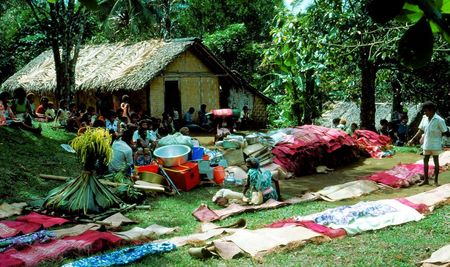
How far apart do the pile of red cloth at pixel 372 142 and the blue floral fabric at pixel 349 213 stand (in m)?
6.28

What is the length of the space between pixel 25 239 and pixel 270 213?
315cm

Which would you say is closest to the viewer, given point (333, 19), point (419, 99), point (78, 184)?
point (78, 184)

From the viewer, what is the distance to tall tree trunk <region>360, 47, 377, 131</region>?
45.6 ft

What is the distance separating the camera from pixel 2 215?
6.83 m

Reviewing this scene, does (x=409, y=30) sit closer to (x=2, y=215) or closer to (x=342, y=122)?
(x=2, y=215)

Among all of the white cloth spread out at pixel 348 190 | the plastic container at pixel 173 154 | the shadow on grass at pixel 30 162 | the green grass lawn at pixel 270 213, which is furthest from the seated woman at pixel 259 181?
the shadow on grass at pixel 30 162

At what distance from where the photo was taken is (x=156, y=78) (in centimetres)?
1662

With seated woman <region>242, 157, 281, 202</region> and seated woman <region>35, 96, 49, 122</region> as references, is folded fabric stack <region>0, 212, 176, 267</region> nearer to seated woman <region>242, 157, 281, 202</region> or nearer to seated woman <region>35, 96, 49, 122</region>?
seated woman <region>242, 157, 281, 202</region>

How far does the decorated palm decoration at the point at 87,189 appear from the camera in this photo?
7031mm

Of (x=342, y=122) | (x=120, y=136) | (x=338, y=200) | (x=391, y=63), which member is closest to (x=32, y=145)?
(x=120, y=136)

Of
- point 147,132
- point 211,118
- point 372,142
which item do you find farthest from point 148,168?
point 211,118

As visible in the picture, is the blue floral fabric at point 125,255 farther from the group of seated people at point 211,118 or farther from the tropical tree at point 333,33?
the group of seated people at point 211,118

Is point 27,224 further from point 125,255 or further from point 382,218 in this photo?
point 382,218

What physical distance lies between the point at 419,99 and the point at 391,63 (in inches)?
113
